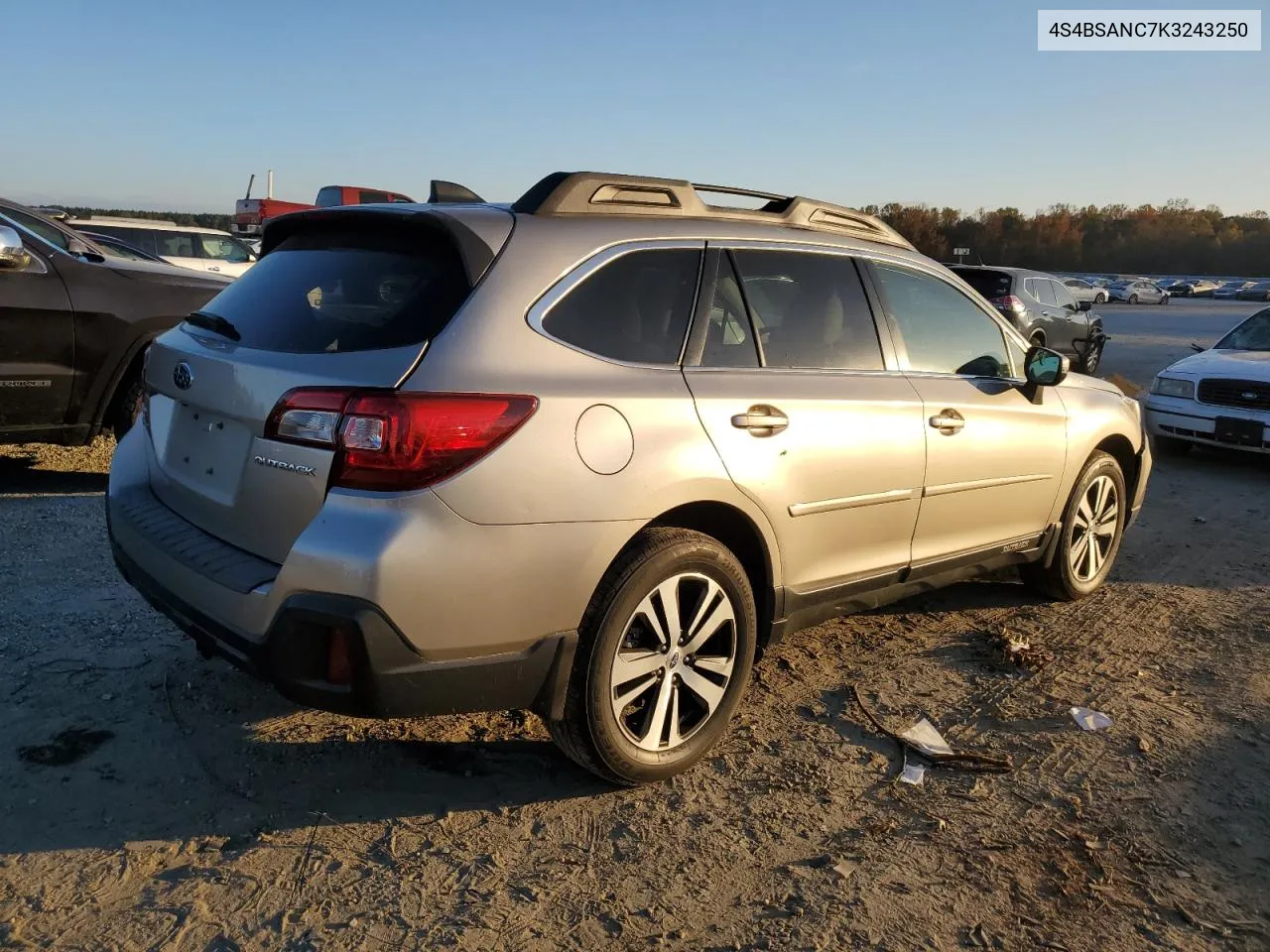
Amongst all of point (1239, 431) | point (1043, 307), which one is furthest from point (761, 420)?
point (1043, 307)

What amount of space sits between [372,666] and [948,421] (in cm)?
250

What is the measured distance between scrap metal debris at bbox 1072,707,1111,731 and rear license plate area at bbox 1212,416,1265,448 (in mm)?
6026

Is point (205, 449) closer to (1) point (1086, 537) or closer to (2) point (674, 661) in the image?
(2) point (674, 661)

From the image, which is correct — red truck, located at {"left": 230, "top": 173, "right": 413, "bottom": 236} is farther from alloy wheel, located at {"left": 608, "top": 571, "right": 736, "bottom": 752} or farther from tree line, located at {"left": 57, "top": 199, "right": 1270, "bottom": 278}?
tree line, located at {"left": 57, "top": 199, "right": 1270, "bottom": 278}

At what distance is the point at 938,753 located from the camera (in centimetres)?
335

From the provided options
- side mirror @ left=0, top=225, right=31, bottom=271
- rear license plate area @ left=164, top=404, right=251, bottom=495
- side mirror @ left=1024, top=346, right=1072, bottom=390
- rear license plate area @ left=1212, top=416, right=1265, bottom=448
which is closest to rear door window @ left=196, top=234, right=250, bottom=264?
side mirror @ left=0, top=225, right=31, bottom=271

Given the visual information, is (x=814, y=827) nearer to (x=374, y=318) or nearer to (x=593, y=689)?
(x=593, y=689)

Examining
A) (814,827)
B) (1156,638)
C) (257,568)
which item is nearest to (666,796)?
(814,827)

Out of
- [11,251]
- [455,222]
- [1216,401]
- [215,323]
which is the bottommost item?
[1216,401]

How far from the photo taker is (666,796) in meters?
3.06

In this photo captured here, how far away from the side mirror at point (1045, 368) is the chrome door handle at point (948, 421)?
0.68 m

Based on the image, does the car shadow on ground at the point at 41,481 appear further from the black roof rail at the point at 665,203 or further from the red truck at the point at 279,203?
the red truck at the point at 279,203

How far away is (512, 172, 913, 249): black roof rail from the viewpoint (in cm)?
303

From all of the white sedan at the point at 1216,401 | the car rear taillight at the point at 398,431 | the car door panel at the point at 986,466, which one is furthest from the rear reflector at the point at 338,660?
the white sedan at the point at 1216,401
